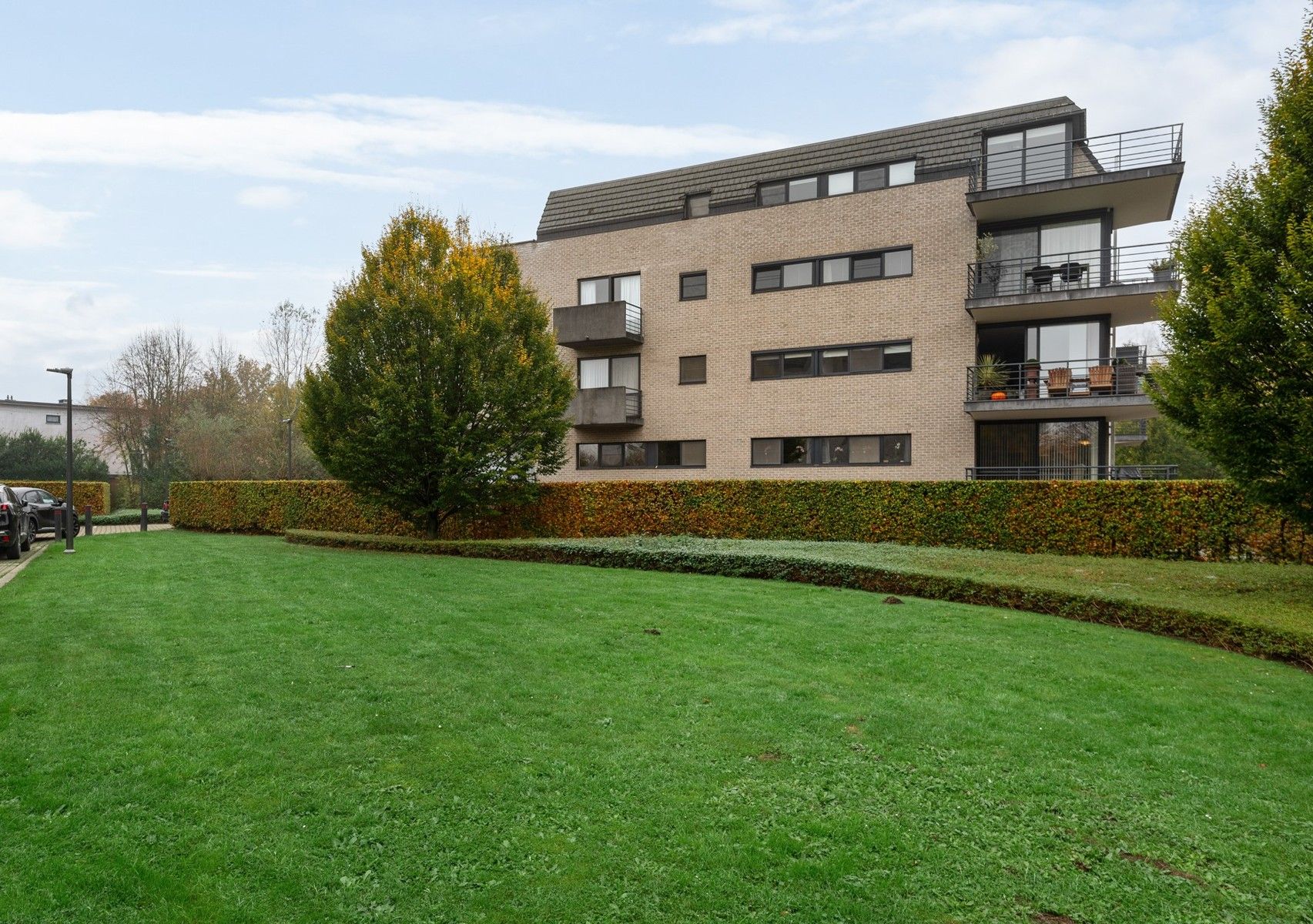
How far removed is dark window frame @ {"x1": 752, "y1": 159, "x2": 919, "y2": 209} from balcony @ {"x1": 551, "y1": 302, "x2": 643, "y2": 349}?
5.32 meters

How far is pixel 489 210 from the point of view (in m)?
21.8

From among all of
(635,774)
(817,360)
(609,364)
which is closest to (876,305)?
(817,360)

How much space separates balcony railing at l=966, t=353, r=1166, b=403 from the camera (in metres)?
19.2

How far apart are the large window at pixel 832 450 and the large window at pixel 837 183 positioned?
722 centimetres

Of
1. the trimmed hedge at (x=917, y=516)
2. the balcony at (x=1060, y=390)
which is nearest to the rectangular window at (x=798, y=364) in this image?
the balcony at (x=1060, y=390)

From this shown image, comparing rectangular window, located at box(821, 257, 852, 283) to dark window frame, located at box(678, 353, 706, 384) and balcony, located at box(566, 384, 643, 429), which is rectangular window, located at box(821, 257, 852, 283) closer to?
dark window frame, located at box(678, 353, 706, 384)

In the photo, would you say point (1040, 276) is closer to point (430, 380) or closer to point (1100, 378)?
point (1100, 378)

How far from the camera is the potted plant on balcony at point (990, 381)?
20266 millimetres

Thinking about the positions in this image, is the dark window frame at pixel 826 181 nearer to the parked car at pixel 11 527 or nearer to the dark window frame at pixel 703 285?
the dark window frame at pixel 703 285

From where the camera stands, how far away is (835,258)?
76.8ft

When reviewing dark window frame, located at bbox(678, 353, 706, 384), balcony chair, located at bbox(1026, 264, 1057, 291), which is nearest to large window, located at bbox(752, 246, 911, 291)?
dark window frame, located at bbox(678, 353, 706, 384)

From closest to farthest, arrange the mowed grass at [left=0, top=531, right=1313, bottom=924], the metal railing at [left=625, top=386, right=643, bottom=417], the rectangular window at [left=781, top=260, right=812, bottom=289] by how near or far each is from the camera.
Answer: the mowed grass at [left=0, top=531, right=1313, bottom=924], the rectangular window at [left=781, top=260, right=812, bottom=289], the metal railing at [left=625, top=386, right=643, bottom=417]

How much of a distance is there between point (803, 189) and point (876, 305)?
4973mm

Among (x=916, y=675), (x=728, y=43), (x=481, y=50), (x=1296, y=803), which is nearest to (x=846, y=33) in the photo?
(x=728, y=43)
